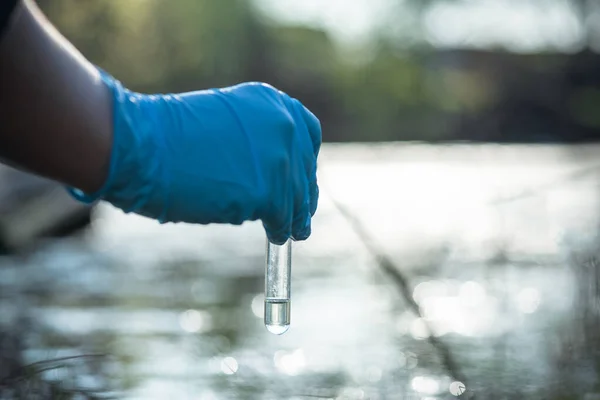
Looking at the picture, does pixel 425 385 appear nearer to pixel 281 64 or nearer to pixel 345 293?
pixel 345 293

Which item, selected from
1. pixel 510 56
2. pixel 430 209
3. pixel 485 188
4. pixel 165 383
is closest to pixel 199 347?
pixel 165 383

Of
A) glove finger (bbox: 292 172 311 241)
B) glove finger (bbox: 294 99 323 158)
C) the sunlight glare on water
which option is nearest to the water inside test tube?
glove finger (bbox: 292 172 311 241)

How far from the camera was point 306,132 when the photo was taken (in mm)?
2361

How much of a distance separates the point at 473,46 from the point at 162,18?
11.8 metres

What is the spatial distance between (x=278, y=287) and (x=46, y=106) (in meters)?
0.83

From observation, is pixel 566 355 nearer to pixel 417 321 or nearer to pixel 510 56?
pixel 417 321

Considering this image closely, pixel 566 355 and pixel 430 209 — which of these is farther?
pixel 430 209

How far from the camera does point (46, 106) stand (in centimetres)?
185

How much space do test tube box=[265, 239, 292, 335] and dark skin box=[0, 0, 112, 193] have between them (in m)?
0.66

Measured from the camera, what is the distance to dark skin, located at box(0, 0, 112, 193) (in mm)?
1820

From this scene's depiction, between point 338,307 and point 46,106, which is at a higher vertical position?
point 338,307

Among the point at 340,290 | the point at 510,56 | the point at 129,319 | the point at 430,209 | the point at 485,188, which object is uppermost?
the point at 510,56

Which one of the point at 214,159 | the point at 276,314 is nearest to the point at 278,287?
the point at 276,314

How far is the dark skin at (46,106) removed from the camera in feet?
5.97
